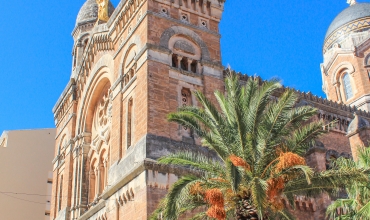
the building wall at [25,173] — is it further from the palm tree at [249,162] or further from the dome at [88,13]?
the palm tree at [249,162]

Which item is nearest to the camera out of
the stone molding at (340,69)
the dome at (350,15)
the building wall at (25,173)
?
the building wall at (25,173)

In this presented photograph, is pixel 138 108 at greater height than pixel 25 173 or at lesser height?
lesser

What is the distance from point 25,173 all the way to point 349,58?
2388 cm

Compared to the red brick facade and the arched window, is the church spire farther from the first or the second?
the red brick facade

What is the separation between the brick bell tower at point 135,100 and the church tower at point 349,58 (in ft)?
55.6

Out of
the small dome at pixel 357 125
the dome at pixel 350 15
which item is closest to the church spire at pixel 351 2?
the dome at pixel 350 15

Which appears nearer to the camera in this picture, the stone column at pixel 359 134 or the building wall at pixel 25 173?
the stone column at pixel 359 134

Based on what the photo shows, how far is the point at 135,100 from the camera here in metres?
19.1

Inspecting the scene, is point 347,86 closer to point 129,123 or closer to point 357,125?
point 357,125

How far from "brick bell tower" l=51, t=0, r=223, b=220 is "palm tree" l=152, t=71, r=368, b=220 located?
3.12 meters

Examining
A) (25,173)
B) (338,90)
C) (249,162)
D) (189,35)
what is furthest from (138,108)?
(338,90)

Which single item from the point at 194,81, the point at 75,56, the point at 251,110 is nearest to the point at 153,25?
the point at 194,81

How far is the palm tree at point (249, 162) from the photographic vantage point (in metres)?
12.6

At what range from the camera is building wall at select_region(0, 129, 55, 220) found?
33562mm
